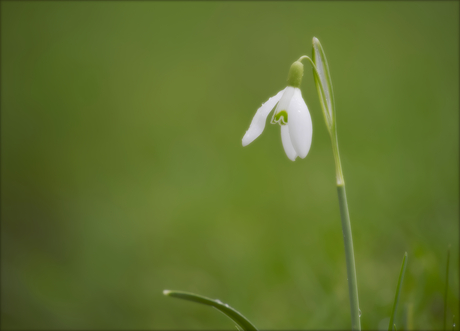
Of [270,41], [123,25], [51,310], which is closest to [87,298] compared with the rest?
[51,310]

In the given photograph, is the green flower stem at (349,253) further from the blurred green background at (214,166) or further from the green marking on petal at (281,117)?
the blurred green background at (214,166)

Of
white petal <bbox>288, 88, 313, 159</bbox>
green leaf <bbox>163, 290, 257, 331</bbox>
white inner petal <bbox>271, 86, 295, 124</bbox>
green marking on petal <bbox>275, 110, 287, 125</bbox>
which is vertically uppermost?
white inner petal <bbox>271, 86, 295, 124</bbox>

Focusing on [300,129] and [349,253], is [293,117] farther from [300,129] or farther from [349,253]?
[349,253]

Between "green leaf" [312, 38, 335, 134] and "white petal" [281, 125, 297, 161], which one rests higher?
"green leaf" [312, 38, 335, 134]

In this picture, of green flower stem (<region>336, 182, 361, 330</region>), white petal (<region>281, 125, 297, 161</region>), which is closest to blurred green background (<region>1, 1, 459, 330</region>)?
green flower stem (<region>336, 182, 361, 330</region>)

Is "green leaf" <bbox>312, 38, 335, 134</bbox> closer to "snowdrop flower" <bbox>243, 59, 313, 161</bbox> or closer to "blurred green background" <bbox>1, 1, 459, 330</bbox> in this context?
"snowdrop flower" <bbox>243, 59, 313, 161</bbox>

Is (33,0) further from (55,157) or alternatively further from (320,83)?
(320,83)

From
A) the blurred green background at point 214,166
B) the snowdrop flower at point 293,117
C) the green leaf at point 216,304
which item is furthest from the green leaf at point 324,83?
the blurred green background at point 214,166
